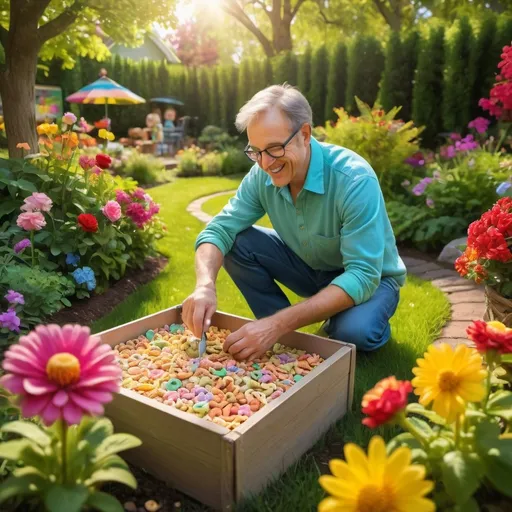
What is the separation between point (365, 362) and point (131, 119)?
14406mm

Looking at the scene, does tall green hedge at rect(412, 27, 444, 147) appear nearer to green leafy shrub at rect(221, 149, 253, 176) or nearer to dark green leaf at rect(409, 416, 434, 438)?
green leafy shrub at rect(221, 149, 253, 176)

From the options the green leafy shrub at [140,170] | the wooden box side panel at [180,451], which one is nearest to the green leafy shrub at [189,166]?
the green leafy shrub at [140,170]

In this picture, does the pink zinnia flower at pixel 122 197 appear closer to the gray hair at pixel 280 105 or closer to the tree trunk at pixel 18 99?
the tree trunk at pixel 18 99

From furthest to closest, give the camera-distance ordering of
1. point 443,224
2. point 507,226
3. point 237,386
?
point 443,224
point 507,226
point 237,386

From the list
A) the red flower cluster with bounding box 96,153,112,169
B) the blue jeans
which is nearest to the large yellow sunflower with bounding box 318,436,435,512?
the blue jeans

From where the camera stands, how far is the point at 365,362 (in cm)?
222

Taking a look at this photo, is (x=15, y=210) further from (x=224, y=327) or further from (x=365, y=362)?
(x=365, y=362)

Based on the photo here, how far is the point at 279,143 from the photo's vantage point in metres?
1.96

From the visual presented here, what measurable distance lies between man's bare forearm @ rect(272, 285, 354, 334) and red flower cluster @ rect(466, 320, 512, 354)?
2.65ft

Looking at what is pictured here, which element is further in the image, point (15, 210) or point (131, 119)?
point (131, 119)

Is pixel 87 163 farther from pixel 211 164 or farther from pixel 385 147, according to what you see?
pixel 211 164

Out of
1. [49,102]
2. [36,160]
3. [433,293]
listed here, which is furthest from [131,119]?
[433,293]

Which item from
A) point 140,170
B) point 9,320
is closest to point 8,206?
point 9,320

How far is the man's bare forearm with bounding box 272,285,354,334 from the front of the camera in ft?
5.91
